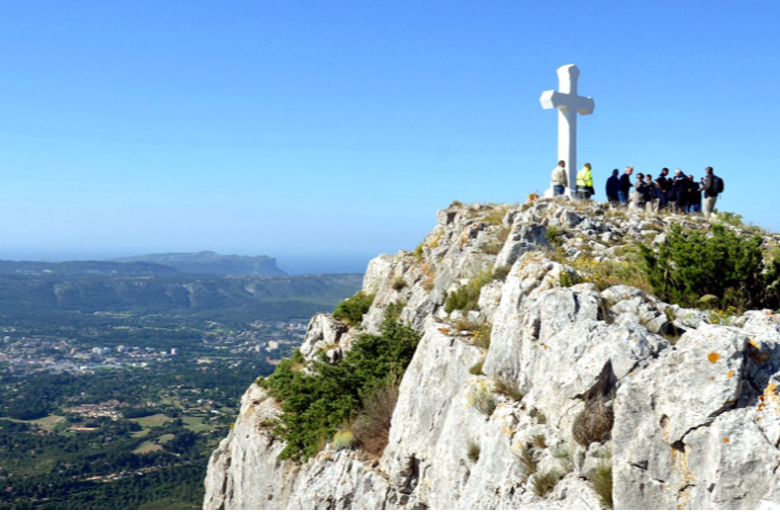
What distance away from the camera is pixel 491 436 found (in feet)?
30.5

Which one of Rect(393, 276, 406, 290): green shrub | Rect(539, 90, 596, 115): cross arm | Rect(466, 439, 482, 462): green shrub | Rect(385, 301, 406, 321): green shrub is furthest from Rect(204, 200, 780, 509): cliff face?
Rect(539, 90, 596, 115): cross arm

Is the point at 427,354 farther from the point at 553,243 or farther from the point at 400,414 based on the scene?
the point at 553,243

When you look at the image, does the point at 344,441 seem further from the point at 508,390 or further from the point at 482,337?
the point at 508,390

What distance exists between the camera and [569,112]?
20.2m

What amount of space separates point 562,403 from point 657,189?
43.3ft

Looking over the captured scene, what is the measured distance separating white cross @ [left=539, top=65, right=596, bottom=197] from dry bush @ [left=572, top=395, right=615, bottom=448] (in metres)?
12.8

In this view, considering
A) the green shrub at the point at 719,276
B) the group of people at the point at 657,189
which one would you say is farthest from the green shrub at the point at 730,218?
the green shrub at the point at 719,276

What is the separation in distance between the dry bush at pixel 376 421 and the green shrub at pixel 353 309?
5928 mm

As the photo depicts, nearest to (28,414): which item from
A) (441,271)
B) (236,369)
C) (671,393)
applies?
(236,369)

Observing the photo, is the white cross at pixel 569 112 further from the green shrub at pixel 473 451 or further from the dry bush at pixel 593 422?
the dry bush at pixel 593 422

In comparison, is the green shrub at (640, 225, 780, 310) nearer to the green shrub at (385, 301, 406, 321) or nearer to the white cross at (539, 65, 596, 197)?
the green shrub at (385, 301, 406, 321)

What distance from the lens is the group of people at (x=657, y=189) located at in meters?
19.2

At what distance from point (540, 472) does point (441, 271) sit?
7.81m

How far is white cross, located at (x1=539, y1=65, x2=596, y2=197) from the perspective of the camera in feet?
65.9
